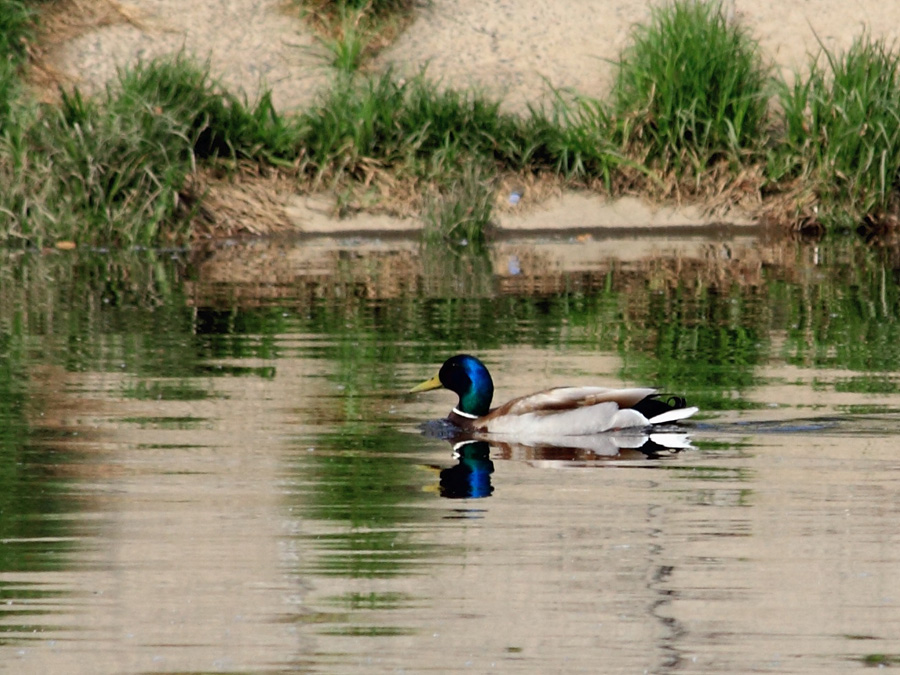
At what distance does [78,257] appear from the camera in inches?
779

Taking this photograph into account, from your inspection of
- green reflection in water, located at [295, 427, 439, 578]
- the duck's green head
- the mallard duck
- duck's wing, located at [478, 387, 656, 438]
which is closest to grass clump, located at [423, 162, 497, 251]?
the duck's green head

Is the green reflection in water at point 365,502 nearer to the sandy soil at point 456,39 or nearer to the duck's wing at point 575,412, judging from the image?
the duck's wing at point 575,412

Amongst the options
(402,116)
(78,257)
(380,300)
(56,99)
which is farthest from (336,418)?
(56,99)

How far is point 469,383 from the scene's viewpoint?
10578mm

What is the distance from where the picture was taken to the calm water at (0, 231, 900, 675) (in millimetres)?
6219

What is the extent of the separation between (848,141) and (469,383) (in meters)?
12.2

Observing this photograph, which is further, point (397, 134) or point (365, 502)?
point (397, 134)

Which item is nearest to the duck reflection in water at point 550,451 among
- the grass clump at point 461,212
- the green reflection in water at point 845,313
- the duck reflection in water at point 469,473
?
the duck reflection in water at point 469,473

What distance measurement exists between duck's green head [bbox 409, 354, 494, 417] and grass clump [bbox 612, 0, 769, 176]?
12.1 m

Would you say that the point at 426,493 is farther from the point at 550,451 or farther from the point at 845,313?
the point at 845,313

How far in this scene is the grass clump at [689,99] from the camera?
22.4m

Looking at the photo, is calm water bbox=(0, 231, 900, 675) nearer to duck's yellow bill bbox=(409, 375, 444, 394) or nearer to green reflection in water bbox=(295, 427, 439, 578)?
green reflection in water bbox=(295, 427, 439, 578)

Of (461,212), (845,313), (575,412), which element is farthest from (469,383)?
(461,212)

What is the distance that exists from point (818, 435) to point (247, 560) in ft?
11.7
